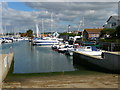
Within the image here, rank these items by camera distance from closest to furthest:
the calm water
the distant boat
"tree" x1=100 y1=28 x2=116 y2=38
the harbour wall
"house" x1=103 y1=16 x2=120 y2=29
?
the harbour wall < the calm water < the distant boat < "tree" x1=100 y1=28 x2=116 y2=38 < "house" x1=103 y1=16 x2=120 y2=29

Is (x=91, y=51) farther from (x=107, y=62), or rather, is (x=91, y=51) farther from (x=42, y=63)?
(x=107, y=62)

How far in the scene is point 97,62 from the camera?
19.5 m

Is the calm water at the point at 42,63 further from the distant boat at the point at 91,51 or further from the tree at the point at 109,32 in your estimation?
the tree at the point at 109,32

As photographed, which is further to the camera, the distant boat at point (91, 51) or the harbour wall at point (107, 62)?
the distant boat at point (91, 51)

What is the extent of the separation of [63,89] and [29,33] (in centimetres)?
16433

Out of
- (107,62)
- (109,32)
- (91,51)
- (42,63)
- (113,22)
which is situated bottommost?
(42,63)

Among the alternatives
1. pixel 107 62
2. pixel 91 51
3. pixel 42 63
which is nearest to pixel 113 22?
pixel 91 51

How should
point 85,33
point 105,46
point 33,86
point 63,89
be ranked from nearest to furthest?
point 63,89, point 33,86, point 105,46, point 85,33

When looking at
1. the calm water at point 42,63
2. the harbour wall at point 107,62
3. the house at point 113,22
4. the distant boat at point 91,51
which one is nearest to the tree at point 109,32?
the house at point 113,22

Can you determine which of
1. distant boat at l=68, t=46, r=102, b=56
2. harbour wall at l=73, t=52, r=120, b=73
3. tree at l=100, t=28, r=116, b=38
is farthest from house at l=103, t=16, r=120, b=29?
harbour wall at l=73, t=52, r=120, b=73

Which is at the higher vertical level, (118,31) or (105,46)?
(118,31)

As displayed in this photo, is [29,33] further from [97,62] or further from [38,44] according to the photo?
[97,62]

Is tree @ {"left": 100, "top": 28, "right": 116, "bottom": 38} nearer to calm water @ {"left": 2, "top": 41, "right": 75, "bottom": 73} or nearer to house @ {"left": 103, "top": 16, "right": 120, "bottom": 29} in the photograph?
house @ {"left": 103, "top": 16, "right": 120, "bottom": 29}

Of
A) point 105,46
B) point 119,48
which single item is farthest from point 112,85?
point 105,46
